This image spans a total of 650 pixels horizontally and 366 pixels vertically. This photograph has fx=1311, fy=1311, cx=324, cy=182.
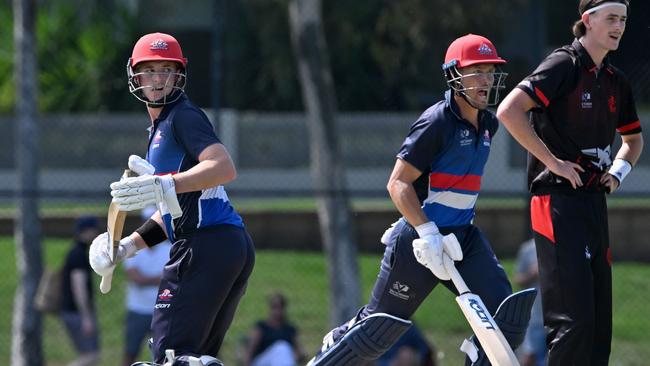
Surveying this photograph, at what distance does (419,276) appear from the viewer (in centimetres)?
624

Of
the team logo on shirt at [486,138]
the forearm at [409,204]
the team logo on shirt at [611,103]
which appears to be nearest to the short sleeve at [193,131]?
the forearm at [409,204]

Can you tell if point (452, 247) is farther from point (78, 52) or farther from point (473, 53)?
point (78, 52)

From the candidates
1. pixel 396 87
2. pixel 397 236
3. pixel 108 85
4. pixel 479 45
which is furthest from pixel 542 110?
pixel 108 85

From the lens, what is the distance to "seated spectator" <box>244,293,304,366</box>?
10.7 metres

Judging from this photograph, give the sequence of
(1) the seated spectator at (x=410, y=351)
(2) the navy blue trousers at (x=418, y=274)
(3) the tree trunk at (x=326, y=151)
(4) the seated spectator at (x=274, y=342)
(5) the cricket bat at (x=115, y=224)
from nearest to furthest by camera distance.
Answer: (5) the cricket bat at (x=115, y=224) → (2) the navy blue trousers at (x=418, y=274) → (1) the seated spectator at (x=410, y=351) → (4) the seated spectator at (x=274, y=342) → (3) the tree trunk at (x=326, y=151)

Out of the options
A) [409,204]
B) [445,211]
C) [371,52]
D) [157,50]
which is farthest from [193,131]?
[371,52]

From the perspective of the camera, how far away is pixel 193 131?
19.1ft

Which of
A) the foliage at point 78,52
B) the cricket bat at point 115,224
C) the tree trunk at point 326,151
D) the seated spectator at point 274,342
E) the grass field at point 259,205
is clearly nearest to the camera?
the cricket bat at point 115,224

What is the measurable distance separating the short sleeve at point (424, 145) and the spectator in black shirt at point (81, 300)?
586 cm

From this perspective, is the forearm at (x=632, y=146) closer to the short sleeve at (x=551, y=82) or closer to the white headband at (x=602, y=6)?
the short sleeve at (x=551, y=82)

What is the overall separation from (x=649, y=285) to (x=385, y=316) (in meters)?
6.94

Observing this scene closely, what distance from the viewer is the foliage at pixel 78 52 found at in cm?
1503

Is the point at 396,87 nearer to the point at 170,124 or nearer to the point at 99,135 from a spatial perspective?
the point at 99,135

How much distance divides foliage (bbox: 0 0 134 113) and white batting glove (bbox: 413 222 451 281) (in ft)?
25.6
